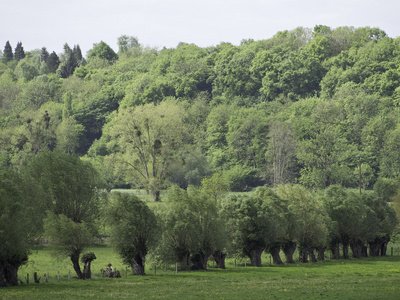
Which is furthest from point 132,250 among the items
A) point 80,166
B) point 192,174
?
point 192,174

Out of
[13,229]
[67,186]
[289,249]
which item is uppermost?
[67,186]

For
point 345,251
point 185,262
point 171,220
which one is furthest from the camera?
point 345,251

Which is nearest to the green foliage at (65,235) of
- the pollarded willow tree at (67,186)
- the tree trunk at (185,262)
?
the pollarded willow tree at (67,186)

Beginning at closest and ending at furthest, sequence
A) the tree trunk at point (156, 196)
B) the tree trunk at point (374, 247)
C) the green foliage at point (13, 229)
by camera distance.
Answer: the green foliage at point (13, 229) < the tree trunk at point (374, 247) < the tree trunk at point (156, 196)

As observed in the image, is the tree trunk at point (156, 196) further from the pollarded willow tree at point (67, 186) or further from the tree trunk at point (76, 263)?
the tree trunk at point (76, 263)

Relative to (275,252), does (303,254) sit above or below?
below

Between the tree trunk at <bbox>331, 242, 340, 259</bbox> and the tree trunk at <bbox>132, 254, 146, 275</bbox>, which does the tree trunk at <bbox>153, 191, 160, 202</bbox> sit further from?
the tree trunk at <bbox>132, 254, 146, 275</bbox>

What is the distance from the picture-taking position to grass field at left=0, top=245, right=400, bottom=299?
53.0 m

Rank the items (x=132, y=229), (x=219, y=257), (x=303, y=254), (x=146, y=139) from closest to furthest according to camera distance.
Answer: (x=132, y=229) < (x=219, y=257) < (x=303, y=254) < (x=146, y=139)

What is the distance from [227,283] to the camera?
63781mm

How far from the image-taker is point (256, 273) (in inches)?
2977

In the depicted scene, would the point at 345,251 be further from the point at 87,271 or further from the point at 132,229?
the point at 87,271

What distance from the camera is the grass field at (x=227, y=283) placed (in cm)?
5303

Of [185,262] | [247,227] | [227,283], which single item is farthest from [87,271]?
[247,227]
